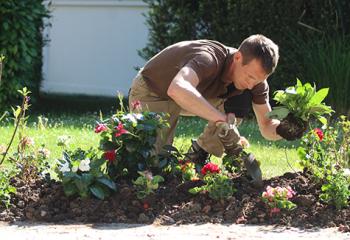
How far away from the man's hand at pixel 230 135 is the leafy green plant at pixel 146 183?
49 centimetres

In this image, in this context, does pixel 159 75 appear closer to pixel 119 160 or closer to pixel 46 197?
pixel 119 160

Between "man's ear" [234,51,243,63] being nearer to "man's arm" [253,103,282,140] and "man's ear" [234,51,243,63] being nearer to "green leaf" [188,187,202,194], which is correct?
"man's arm" [253,103,282,140]

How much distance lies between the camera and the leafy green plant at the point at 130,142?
461 cm

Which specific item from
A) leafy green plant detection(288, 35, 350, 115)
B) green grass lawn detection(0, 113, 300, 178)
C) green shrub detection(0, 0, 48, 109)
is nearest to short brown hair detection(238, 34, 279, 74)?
green grass lawn detection(0, 113, 300, 178)

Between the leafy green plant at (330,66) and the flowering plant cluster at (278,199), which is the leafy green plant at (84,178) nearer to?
the flowering plant cluster at (278,199)

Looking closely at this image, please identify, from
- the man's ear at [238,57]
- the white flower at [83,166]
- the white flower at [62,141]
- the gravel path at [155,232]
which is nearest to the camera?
the gravel path at [155,232]

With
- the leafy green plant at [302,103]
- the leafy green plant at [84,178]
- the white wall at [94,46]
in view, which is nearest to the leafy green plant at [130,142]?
the leafy green plant at [84,178]

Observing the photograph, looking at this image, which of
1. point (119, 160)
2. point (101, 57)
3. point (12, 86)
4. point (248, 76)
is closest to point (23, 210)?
point (119, 160)

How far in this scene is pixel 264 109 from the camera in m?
5.31

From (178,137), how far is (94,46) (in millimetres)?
7339

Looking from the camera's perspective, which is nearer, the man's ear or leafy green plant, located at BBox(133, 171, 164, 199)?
leafy green plant, located at BBox(133, 171, 164, 199)

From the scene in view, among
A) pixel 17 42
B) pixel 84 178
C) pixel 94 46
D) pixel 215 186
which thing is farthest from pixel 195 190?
pixel 94 46

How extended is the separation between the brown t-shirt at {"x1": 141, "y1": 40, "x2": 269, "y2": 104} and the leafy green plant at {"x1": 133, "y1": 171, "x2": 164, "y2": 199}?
0.70m

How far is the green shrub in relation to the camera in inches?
384
